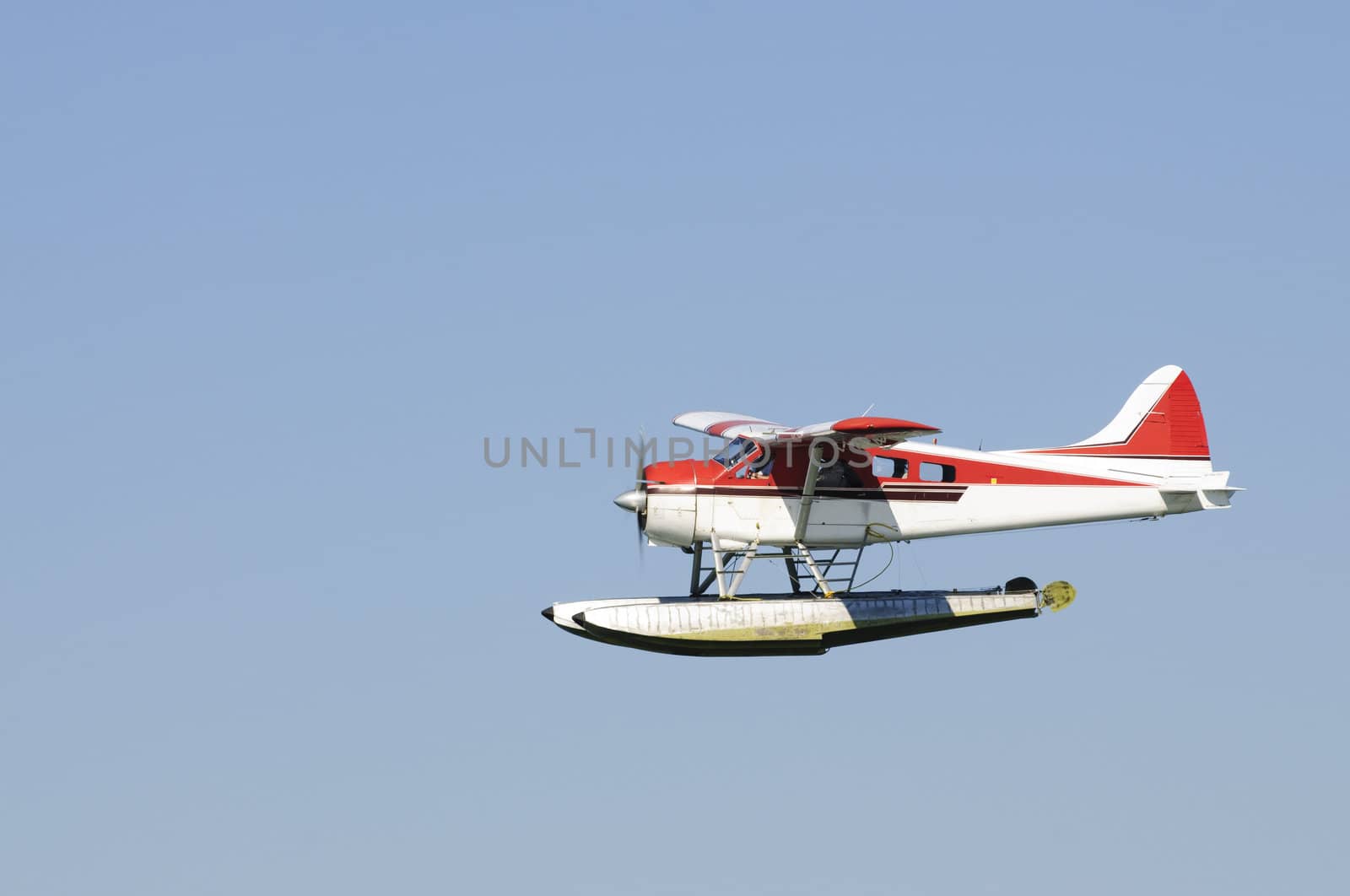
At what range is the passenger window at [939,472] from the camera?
Answer: 89.6 ft

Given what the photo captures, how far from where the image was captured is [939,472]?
27.4 metres

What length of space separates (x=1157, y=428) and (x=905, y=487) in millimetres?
4557

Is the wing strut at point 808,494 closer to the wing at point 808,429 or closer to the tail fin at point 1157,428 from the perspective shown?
the wing at point 808,429

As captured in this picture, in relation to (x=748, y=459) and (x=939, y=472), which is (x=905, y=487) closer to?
(x=939, y=472)

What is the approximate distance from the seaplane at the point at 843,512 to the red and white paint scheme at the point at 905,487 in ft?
0.06

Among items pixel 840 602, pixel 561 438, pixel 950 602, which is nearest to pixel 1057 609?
pixel 950 602

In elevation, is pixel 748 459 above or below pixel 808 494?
above

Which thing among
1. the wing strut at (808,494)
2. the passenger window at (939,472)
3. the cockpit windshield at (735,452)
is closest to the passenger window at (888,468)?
the passenger window at (939,472)

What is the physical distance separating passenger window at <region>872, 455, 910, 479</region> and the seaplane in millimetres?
19

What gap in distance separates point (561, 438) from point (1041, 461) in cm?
774

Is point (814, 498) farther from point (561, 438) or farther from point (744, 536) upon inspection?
point (561, 438)

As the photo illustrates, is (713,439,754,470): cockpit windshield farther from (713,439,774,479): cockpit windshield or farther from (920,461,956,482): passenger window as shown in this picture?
(920,461,956,482): passenger window

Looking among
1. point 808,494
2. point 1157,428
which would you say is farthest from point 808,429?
point 1157,428

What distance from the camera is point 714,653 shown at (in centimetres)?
2675
